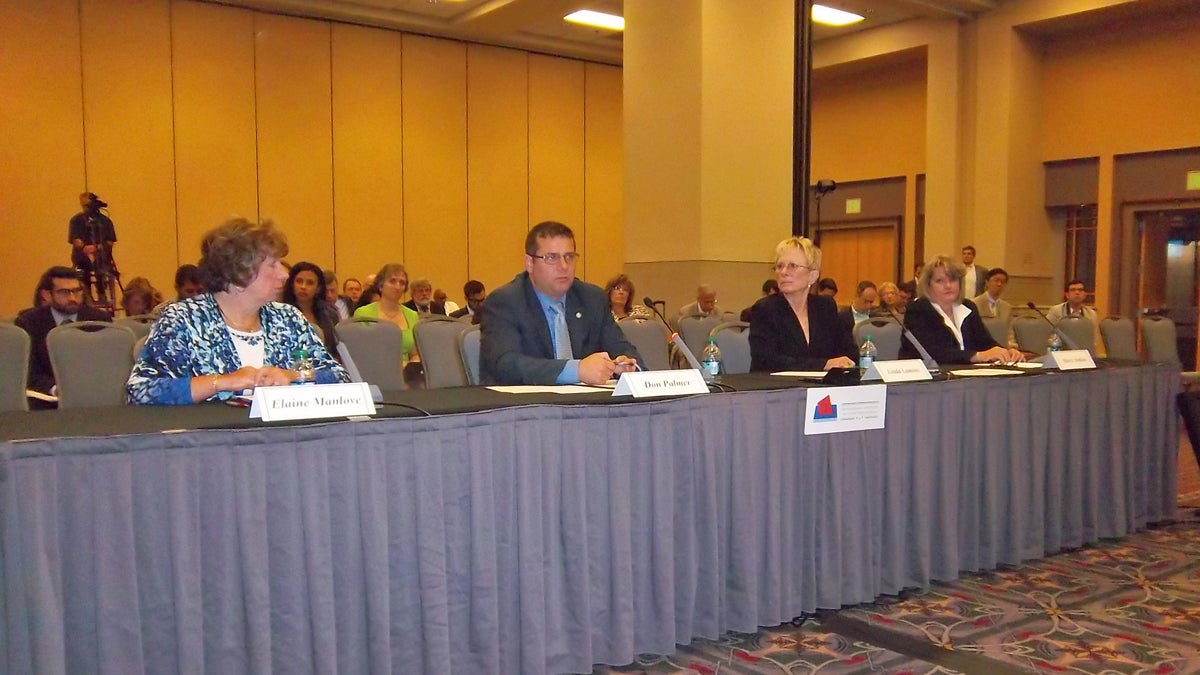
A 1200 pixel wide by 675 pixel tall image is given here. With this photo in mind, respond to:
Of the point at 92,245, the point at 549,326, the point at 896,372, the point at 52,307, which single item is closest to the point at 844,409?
the point at 896,372

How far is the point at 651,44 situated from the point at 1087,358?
542 centimetres

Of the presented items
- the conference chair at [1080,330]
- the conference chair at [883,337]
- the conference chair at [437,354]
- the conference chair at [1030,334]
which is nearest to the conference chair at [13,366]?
the conference chair at [437,354]

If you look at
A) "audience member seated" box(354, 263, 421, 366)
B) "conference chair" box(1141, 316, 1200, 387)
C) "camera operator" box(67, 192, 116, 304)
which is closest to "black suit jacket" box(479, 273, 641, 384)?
"audience member seated" box(354, 263, 421, 366)

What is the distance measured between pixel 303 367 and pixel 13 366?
1.40m

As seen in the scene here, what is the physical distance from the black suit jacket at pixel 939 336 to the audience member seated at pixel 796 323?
50 centimetres

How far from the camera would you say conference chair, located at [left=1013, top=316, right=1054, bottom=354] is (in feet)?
18.2

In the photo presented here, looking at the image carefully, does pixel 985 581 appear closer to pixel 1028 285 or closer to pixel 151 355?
pixel 151 355

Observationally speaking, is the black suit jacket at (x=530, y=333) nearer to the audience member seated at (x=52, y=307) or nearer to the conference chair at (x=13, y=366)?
the conference chair at (x=13, y=366)

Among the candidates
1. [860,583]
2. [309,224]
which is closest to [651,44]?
[309,224]

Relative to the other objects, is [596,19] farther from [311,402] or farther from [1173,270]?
[311,402]

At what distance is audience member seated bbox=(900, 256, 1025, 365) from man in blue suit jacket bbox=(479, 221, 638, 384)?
1596 millimetres

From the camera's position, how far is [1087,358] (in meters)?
3.68

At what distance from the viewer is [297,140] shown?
1070 centimetres

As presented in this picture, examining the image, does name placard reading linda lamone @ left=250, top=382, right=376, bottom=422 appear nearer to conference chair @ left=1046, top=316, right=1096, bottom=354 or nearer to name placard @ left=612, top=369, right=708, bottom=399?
name placard @ left=612, top=369, right=708, bottom=399
